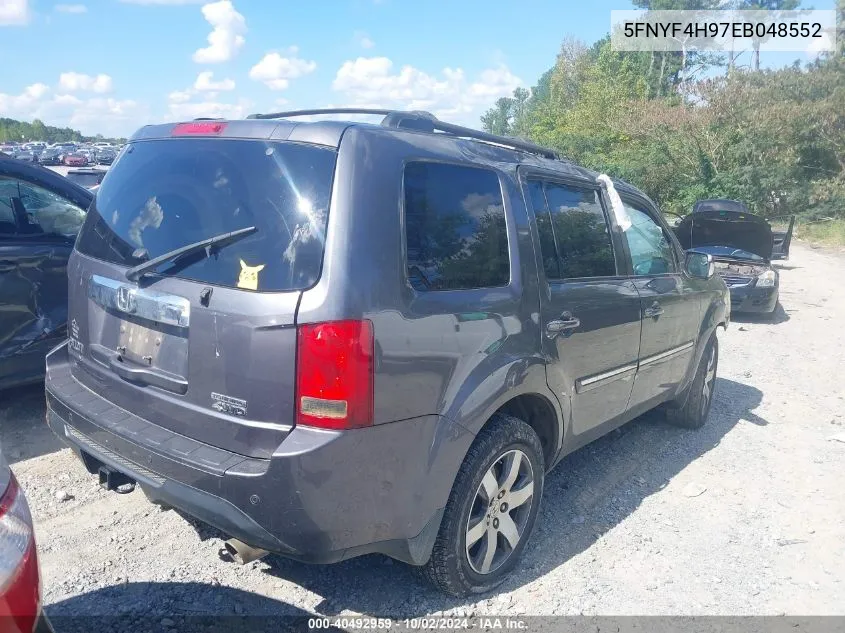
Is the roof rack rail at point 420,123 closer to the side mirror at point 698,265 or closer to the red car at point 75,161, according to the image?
the side mirror at point 698,265

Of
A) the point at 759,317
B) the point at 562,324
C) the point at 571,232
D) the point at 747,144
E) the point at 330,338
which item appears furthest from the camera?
the point at 747,144

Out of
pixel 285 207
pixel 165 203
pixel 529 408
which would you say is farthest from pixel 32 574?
pixel 529 408

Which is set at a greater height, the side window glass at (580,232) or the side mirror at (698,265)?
the side window glass at (580,232)

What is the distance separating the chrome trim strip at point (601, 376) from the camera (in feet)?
11.6

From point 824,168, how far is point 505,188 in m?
29.2

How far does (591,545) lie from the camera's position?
11.8 ft

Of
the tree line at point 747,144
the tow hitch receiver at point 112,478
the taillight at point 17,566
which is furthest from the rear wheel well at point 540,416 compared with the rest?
the tree line at point 747,144

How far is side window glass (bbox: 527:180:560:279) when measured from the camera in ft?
10.8

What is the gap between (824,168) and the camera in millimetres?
27031

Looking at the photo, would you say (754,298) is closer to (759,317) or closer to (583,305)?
(759,317)

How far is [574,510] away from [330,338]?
7.64 ft

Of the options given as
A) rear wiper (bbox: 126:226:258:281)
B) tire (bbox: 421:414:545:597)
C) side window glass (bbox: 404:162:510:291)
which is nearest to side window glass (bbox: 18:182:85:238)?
rear wiper (bbox: 126:226:258:281)

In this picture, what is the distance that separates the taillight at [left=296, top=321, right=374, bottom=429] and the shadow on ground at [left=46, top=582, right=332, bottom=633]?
3.46 feet

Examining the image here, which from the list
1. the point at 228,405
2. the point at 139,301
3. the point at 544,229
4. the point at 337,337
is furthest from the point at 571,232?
the point at 139,301
